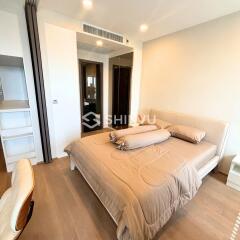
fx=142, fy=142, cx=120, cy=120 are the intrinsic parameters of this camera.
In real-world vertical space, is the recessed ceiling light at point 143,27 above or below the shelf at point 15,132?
above

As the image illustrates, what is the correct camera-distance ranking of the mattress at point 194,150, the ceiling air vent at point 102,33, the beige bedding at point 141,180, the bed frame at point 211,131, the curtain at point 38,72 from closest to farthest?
the beige bedding at point 141,180, the mattress at point 194,150, the curtain at point 38,72, the bed frame at point 211,131, the ceiling air vent at point 102,33

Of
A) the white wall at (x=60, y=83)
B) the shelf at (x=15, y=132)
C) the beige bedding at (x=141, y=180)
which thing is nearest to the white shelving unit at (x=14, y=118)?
the shelf at (x=15, y=132)

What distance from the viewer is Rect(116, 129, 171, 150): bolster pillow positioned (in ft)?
6.36

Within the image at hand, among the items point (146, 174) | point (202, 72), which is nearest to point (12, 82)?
point (146, 174)

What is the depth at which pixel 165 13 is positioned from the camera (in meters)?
2.24

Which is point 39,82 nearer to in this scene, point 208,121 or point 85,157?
point 85,157

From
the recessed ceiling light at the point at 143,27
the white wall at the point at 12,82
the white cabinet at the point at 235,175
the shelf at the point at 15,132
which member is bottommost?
the white cabinet at the point at 235,175

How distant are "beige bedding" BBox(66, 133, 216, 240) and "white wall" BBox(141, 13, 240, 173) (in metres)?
0.82

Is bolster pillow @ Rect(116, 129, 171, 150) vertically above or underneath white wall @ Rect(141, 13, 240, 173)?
underneath

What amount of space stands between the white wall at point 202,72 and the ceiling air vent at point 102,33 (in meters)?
0.84

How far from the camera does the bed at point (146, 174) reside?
118cm

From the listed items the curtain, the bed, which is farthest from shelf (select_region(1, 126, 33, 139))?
the bed

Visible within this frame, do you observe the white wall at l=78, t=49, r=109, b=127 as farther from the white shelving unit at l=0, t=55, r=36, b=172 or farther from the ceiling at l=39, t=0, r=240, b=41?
the white shelving unit at l=0, t=55, r=36, b=172

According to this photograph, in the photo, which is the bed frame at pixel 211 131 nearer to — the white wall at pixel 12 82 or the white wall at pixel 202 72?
the white wall at pixel 202 72
